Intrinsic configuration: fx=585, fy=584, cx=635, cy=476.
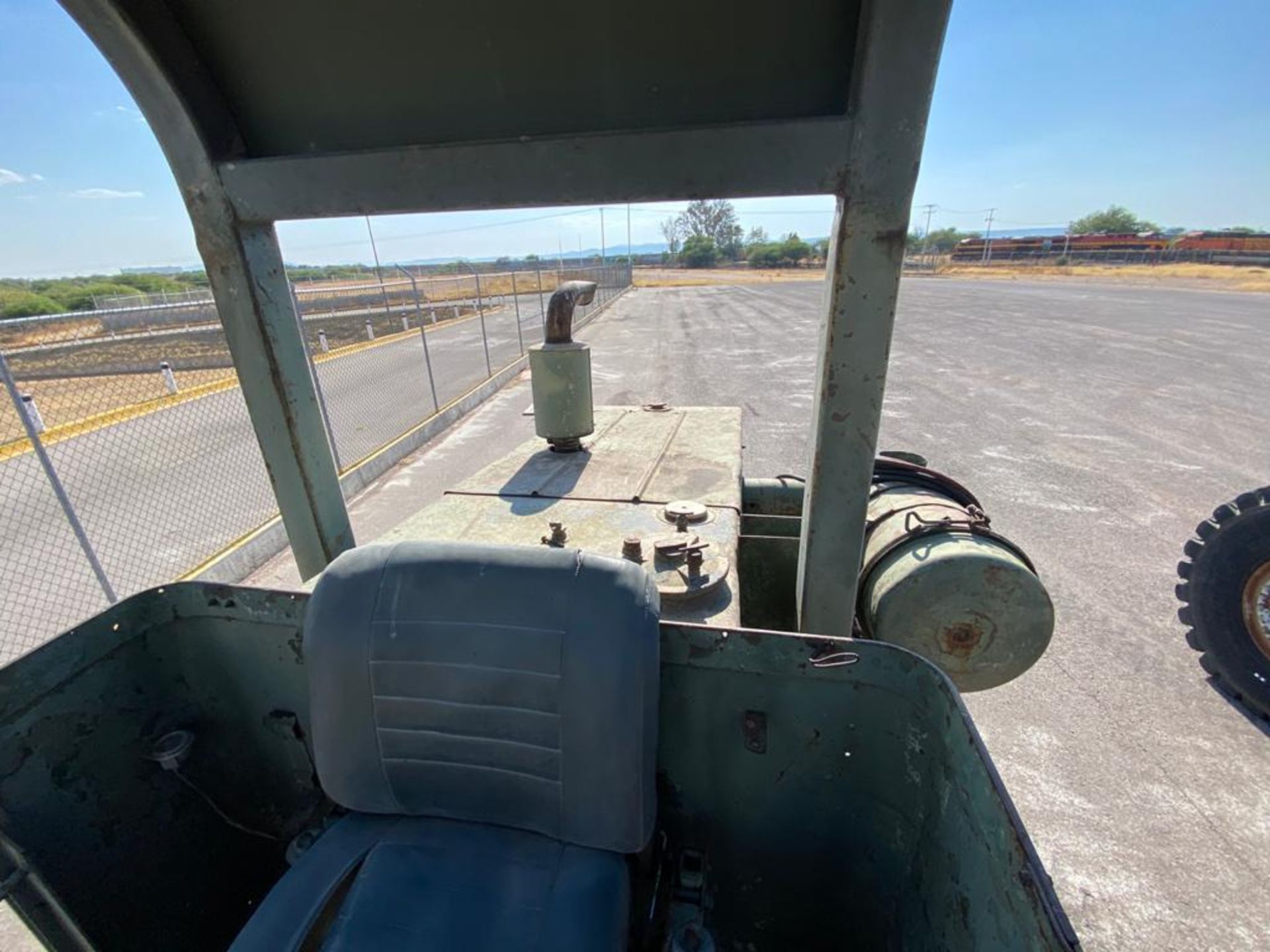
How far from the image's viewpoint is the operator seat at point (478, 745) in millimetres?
1336

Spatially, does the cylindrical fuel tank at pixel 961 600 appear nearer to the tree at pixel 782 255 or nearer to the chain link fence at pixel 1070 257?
the chain link fence at pixel 1070 257

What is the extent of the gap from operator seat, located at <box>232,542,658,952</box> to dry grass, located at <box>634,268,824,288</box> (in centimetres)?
3945

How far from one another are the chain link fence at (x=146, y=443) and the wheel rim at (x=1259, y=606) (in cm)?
550

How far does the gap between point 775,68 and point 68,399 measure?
1585 cm

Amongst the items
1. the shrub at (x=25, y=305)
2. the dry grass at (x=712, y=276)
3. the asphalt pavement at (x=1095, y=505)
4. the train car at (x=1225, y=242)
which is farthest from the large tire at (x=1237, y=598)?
the train car at (x=1225, y=242)

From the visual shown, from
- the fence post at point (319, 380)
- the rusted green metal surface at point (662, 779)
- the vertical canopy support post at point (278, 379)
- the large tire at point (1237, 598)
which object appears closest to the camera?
the rusted green metal surface at point (662, 779)

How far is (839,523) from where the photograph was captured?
1.77m

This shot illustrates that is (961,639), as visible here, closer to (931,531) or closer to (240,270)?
(931,531)

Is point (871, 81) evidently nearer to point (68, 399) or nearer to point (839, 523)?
point (839, 523)

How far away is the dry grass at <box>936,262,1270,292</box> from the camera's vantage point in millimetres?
27906

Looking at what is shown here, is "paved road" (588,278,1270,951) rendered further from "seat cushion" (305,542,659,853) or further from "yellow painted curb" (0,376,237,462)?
"yellow painted curb" (0,376,237,462)

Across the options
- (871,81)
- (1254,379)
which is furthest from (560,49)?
(1254,379)

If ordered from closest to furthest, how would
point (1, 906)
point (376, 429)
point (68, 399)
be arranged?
point (1, 906), point (376, 429), point (68, 399)


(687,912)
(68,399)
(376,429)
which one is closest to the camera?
(687,912)
